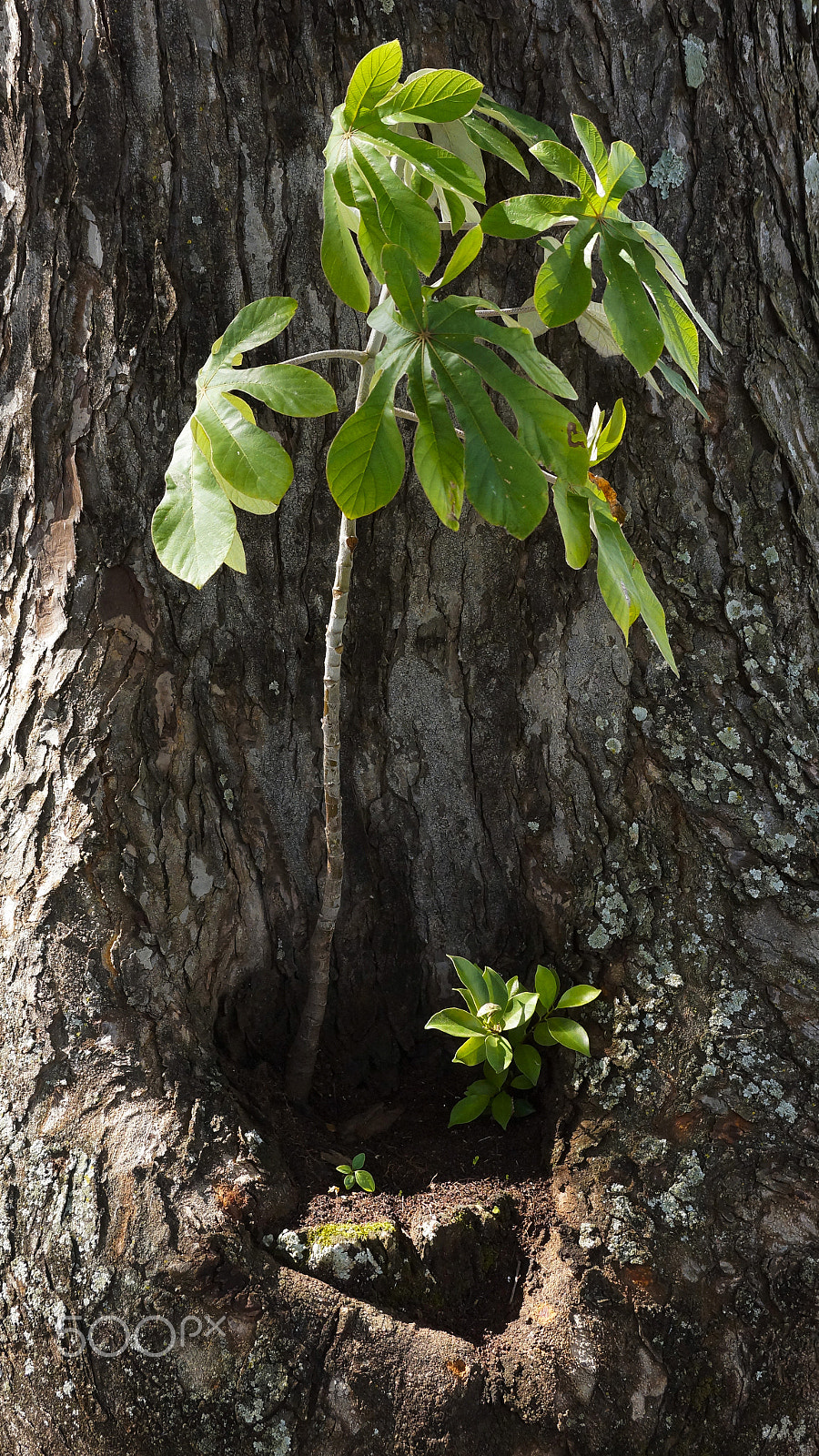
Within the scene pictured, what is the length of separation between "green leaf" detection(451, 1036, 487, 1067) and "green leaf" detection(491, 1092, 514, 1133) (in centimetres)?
15

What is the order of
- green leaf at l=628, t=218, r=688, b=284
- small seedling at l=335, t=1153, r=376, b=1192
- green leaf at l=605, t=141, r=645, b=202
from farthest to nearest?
small seedling at l=335, t=1153, r=376, b=1192
green leaf at l=628, t=218, r=688, b=284
green leaf at l=605, t=141, r=645, b=202

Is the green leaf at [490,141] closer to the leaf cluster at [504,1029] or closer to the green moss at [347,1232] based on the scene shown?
the leaf cluster at [504,1029]

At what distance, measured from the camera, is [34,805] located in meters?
1.58

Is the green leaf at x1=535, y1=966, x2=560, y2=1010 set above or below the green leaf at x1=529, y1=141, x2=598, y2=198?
below

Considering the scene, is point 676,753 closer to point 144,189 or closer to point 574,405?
point 574,405

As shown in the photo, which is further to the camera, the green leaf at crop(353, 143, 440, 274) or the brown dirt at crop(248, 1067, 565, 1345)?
the brown dirt at crop(248, 1067, 565, 1345)

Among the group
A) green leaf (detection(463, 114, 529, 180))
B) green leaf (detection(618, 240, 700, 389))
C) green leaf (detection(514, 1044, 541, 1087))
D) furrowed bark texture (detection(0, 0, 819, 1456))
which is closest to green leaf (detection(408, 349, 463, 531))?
green leaf (detection(618, 240, 700, 389))

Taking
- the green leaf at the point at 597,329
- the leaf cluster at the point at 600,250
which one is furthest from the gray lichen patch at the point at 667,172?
the leaf cluster at the point at 600,250

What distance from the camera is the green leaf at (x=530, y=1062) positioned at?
1.58 metres

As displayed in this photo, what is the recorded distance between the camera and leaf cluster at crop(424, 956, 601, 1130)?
151cm

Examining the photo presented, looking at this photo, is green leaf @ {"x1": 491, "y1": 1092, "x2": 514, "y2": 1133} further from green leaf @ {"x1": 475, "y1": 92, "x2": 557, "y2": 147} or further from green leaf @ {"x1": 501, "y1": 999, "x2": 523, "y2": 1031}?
green leaf @ {"x1": 475, "y1": 92, "x2": 557, "y2": 147}

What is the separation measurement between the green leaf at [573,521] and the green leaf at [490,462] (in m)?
0.12

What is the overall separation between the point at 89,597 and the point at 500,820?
91 centimetres

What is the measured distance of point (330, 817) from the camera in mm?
1482
